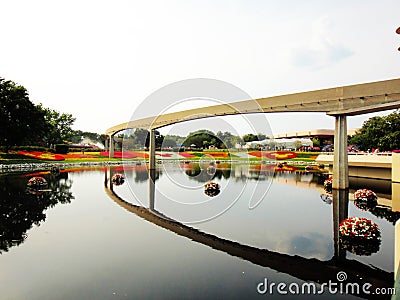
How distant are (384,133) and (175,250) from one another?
49155 mm

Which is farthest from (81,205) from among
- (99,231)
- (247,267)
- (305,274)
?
(305,274)

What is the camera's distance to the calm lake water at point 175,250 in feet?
17.8

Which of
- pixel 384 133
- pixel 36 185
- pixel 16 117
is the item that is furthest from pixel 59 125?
pixel 384 133

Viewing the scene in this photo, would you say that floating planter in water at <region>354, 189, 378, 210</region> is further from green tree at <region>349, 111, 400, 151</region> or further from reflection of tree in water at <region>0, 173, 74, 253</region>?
green tree at <region>349, 111, 400, 151</region>

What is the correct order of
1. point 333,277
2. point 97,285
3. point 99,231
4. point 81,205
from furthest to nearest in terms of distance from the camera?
point 81,205 → point 99,231 → point 333,277 → point 97,285

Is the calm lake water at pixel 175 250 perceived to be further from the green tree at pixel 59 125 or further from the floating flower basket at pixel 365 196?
the green tree at pixel 59 125

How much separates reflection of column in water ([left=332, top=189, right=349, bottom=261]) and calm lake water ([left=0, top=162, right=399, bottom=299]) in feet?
0.15

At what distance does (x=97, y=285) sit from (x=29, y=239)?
410 cm

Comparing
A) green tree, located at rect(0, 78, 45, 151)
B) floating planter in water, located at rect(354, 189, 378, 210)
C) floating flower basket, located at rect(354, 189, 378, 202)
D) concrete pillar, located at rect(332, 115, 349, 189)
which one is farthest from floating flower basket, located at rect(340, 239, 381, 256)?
green tree, located at rect(0, 78, 45, 151)

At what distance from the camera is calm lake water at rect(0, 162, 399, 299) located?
5438mm

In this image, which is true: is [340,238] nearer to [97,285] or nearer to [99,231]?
[97,285]

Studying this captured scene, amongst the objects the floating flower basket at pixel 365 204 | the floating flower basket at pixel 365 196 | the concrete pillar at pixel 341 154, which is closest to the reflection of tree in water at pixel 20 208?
the floating flower basket at pixel 365 204

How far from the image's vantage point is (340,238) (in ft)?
27.9

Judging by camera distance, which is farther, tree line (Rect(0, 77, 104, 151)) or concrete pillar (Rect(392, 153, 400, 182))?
tree line (Rect(0, 77, 104, 151))
